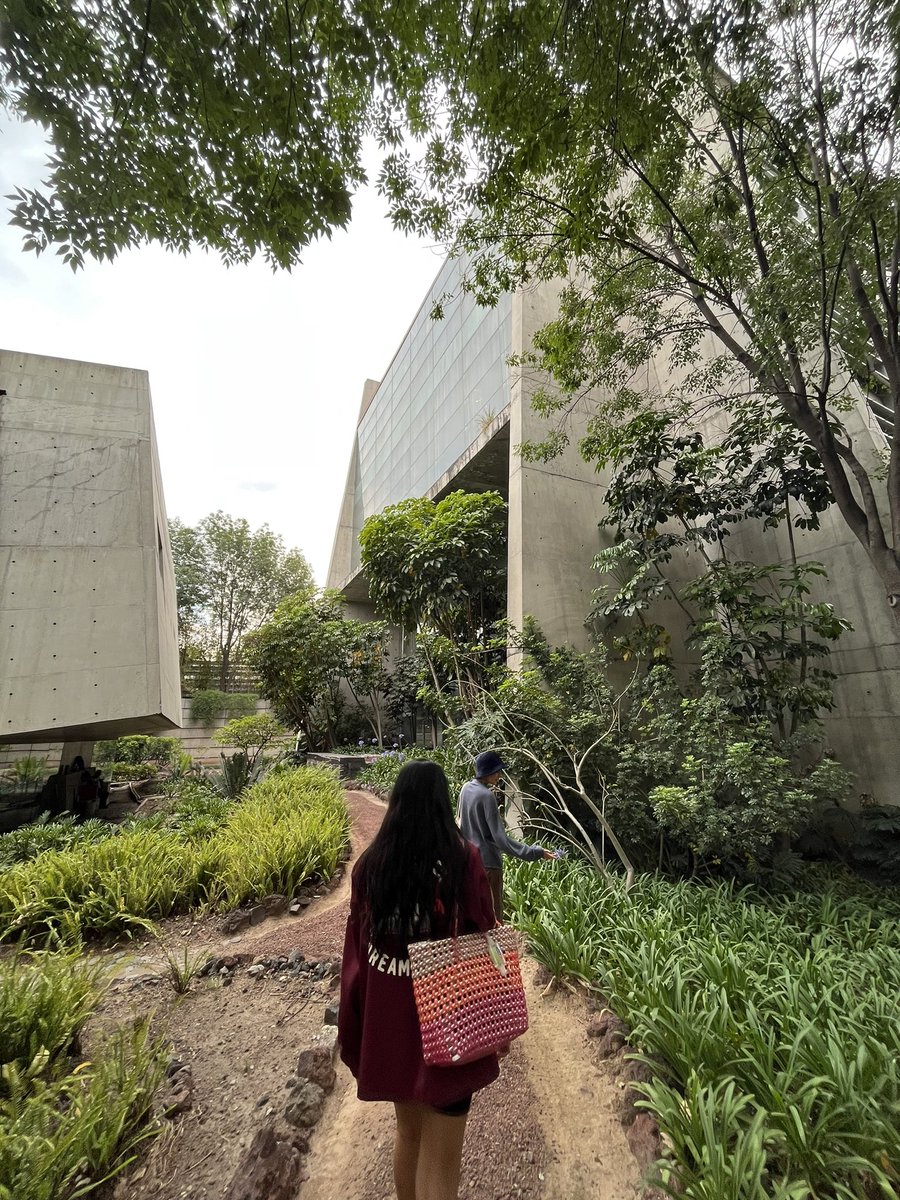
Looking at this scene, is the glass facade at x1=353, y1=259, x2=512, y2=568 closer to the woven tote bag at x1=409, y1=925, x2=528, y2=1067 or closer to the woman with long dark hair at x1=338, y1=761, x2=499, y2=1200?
the woman with long dark hair at x1=338, y1=761, x2=499, y2=1200

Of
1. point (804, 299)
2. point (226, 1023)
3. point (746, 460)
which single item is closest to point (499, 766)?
point (226, 1023)

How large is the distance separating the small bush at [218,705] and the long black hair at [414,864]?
18.1 m

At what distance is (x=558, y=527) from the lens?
23.3ft

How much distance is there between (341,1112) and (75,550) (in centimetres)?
679

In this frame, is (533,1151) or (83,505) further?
(83,505)

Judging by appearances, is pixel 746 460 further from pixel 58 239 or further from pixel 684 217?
pixel 58 239

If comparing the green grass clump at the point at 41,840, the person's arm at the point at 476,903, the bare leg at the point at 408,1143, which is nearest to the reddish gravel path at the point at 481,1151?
the bare leg at the point at 408,1143

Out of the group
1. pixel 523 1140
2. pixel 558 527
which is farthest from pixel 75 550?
pixel 523 1140

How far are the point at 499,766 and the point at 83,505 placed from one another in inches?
265

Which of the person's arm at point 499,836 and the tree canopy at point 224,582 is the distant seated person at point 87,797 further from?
the tree canopy at point 224,582

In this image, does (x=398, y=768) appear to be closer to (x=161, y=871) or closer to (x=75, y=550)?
(x=161, y=871)

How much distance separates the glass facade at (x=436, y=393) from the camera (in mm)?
9445

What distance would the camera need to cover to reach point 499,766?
123 inches

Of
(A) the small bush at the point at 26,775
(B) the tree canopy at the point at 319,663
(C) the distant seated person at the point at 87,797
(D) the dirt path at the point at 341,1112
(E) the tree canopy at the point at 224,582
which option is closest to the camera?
(D) the dirt path at the point at 341,1112
